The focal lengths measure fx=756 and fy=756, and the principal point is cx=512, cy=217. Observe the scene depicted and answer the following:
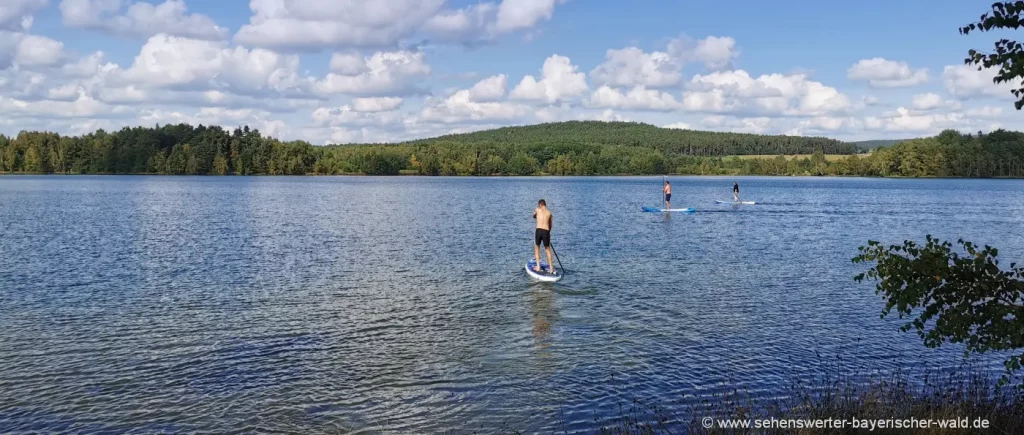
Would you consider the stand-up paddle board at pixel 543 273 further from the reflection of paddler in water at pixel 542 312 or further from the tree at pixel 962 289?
the tree at pixel 962 289

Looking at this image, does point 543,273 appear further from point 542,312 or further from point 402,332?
point 402,332

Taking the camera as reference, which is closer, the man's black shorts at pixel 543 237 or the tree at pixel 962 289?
the tree at pixel 962 289

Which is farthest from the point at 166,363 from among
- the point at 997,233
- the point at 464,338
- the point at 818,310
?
the point at 997,233

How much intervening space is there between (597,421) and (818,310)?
36.6 feet

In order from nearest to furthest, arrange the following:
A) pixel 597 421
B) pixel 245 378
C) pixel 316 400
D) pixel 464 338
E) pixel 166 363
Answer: pixel 597 421 → pixel 316 400 → pixel 245 378 → pixel 166 363 → pixel 464 338

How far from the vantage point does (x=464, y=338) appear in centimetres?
1712

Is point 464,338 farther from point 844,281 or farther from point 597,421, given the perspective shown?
point 844,281

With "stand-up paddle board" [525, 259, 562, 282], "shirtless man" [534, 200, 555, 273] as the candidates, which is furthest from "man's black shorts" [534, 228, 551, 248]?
"stand-up paddle board" [525, 259, 562, 282]

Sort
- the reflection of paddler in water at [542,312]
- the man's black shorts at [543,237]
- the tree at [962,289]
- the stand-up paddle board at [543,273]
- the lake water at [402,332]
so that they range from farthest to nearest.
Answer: the man's black shorts at [543,237]
the stand-up paddle board at [543,273]
the reflection of paddler in water at [542,312]
the lake water at [402,332]
the tree at [962,289]

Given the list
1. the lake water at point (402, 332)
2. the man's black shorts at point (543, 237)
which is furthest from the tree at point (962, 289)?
the man's black shorts at point (543, 237)

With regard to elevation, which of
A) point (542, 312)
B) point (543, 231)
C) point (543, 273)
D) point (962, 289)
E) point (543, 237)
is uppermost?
point (962, 289)

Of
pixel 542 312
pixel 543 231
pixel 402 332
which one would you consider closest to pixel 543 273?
pixel 543 231

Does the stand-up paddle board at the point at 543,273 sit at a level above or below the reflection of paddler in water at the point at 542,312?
above

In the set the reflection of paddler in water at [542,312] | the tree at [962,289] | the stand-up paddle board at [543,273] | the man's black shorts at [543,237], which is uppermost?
the tree at [962,289]
